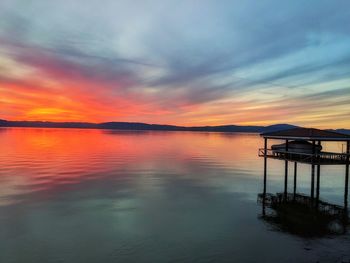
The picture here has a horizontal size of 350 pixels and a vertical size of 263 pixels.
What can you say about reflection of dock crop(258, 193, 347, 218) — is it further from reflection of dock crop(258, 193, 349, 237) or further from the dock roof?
the dock roof

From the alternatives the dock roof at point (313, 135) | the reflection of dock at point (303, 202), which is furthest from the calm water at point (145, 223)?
the dock roof at point (313, 135)

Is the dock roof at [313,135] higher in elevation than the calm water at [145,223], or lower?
higher

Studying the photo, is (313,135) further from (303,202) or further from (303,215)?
(303,215)

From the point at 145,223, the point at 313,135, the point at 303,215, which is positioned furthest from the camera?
the point at 313,135

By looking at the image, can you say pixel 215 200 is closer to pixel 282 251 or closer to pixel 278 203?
pixel 278 203

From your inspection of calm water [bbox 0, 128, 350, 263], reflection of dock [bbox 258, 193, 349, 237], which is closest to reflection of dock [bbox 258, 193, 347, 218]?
reflection of dock [bbox 258, 193, 349, 237]

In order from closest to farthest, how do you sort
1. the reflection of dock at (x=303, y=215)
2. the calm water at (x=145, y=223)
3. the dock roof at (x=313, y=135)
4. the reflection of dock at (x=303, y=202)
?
the calm water at (x=145, y=223) < the reflection of dock at (x=303, y=215) < the reflection of dock at (x=303, y=202) < the dock roof at (x=313, y=135)

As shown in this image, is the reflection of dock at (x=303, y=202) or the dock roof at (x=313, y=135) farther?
the dock roof at (x=313, y=135)

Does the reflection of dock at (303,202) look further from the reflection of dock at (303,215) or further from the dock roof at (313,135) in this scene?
the dock roof at (313,135)

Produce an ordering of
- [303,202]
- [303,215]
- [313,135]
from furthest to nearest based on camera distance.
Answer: [303,202] → [313,135] → [303,215]

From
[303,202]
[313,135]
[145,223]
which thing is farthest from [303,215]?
[145,223]

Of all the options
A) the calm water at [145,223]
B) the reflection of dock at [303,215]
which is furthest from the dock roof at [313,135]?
the calm water at [145,223]

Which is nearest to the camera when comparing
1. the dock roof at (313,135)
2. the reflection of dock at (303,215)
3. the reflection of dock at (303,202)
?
the reflection of dock at (303,215)

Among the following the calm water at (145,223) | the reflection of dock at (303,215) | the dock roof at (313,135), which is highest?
the dock roof at (313,135)
